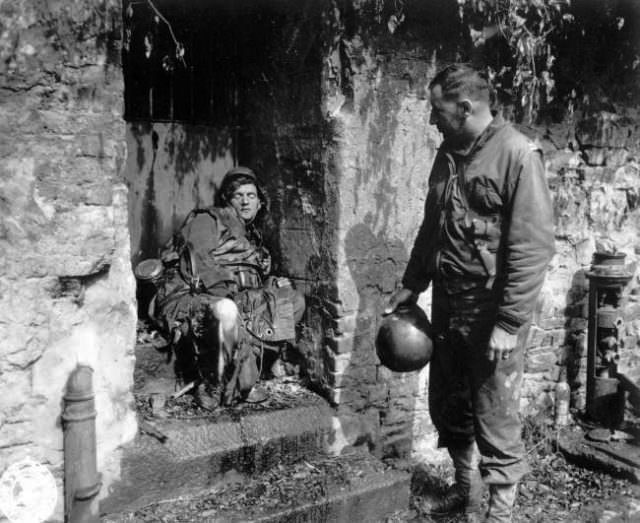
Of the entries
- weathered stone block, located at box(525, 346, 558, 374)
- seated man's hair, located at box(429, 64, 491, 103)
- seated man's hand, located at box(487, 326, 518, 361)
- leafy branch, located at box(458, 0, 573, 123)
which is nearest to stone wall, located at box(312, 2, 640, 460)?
leafy branch, located at box(458, 0, 573, 123)

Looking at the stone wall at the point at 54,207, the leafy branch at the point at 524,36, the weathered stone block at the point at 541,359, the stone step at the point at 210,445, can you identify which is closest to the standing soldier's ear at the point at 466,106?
the leafy branch at the point at 524,36

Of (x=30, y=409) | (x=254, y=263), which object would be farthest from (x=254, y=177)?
(x=30, y=409)

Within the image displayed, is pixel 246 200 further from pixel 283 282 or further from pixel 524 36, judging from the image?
pixel 524 36

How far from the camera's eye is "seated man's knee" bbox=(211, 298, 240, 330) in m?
3.87

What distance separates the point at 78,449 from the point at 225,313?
1.08 m

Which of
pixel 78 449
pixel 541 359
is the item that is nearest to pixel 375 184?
pixel 541 359

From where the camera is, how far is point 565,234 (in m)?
5.25

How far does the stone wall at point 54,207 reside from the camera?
9.95ft

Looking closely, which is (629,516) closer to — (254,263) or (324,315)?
(324,315)

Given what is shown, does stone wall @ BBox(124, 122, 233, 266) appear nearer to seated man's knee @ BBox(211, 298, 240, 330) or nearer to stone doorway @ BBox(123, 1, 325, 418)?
stone doorway @ BBox(123, 1, 325, 418)

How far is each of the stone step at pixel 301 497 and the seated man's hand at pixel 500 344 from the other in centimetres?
111

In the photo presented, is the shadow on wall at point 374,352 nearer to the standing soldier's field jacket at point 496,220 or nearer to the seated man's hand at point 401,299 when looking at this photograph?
the seated man's hand at point 401,299

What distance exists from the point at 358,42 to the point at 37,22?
183 cm

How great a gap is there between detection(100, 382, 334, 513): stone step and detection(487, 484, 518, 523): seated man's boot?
3.67ft
